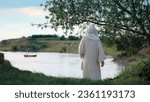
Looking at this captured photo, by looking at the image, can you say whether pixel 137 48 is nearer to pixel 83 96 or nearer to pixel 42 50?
pixel 83 96

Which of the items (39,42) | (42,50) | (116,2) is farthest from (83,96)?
(42,50)

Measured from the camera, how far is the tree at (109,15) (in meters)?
25.0

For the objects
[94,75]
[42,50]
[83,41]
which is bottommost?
[42,50]

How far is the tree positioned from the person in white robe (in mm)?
5197

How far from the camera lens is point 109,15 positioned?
2511 centimetres

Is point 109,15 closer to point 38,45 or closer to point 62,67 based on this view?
point 62,67

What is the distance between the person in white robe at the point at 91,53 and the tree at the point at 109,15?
5197 millimetres

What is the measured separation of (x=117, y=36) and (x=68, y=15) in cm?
247

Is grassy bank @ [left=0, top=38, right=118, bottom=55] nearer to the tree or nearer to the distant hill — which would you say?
the distant hill

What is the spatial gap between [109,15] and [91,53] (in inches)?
216

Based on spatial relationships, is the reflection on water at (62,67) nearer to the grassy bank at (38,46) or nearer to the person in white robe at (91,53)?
the person in white robe at (91,53)

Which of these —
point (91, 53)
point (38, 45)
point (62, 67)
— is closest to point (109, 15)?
point (91, 53)

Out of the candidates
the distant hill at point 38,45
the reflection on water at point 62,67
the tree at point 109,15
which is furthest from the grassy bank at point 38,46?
the tree at point 109,15

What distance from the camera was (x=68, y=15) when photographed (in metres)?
25.5
